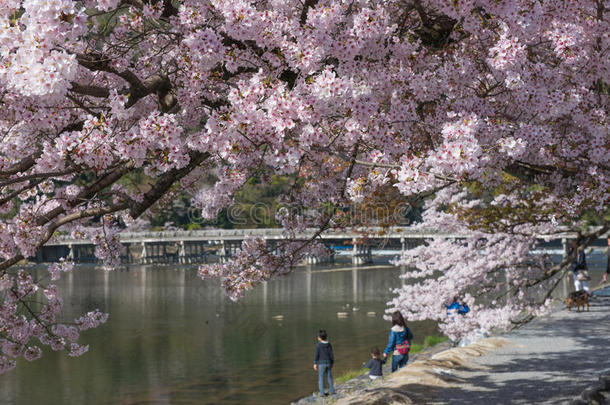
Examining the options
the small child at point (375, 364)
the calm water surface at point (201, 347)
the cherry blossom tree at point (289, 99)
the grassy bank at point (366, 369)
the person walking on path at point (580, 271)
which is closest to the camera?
the cherry blossom tree at point (289, 99)

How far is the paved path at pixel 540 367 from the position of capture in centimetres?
1014

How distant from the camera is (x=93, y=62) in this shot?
5703 mm

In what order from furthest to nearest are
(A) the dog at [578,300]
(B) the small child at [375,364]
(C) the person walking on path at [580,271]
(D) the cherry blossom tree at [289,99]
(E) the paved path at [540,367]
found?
(A) the dog at [578,300] < (C) the person walking on path at [580,271] < (B) the small child at [375,364] < (E) the paved path at [540,367] < (D) the cherry blossom tree at [289,99]

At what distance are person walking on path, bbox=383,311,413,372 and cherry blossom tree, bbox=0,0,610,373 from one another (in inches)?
155

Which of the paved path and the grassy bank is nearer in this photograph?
the paved path

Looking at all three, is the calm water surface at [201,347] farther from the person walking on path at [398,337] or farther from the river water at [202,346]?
the person walking on path at [398,337]

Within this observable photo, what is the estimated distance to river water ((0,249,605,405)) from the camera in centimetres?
1831

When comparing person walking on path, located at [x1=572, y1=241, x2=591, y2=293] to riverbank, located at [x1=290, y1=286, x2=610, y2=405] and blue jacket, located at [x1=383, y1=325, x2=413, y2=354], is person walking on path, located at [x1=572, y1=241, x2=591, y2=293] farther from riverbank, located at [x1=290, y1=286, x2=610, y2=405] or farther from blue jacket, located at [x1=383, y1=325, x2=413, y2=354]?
blue jacket, located at [x1=383, y1=325, x2=413, y2=354]

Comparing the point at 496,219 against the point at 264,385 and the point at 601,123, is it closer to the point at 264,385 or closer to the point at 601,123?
the point at 601,123

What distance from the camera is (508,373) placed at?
11805 millimetres

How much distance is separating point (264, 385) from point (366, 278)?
37.4m

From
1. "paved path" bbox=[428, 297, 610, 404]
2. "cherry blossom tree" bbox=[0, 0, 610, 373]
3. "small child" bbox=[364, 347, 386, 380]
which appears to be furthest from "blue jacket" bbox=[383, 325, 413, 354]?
"cherry blossom tree" bbox=[0, 0, 610, 373]

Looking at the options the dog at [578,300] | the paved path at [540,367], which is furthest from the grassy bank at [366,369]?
the dog at [578,300]

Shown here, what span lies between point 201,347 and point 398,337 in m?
13.3
